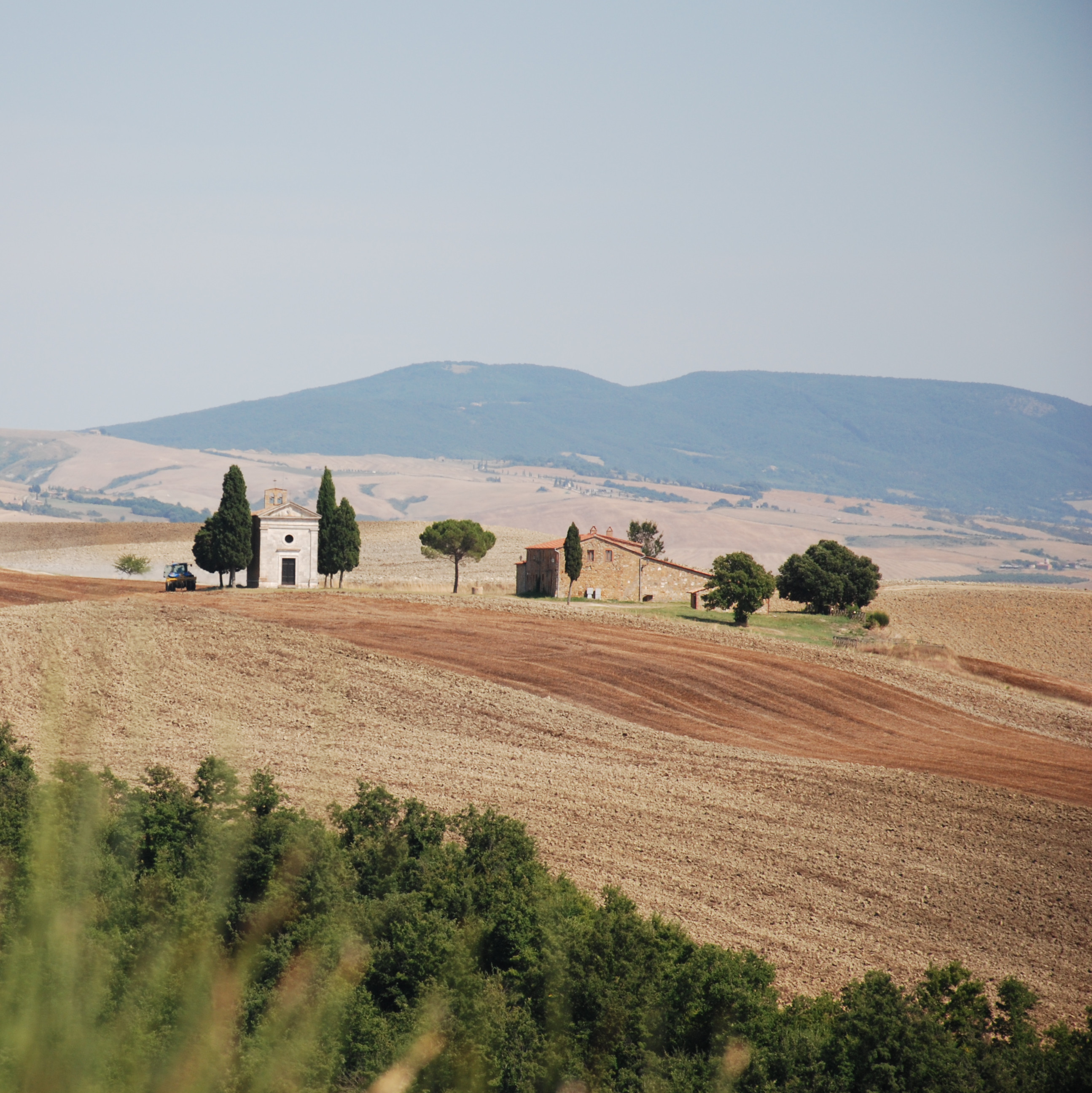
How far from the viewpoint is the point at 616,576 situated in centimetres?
7700

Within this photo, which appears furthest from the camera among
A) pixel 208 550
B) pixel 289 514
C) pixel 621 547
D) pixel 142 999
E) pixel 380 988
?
pixel 621 547

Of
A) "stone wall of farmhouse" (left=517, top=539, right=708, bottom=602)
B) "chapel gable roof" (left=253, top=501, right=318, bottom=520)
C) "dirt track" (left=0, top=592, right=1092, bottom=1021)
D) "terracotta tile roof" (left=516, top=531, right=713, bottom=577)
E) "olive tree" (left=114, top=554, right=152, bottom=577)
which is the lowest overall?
"dirt track" (left=0, top=592, right=1092, bottom=1021)

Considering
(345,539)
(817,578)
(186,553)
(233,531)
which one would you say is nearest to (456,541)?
(345,539)

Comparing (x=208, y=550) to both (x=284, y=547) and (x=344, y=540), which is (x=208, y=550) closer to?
(x=284, y=547)

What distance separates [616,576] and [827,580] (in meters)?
14.1

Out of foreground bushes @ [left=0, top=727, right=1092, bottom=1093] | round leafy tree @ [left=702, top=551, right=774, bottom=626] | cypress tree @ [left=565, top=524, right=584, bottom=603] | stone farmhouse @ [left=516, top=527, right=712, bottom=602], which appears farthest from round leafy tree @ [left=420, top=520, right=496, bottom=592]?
foreground bushes @ [left=0, top=727, right=1092, bottom=1093]

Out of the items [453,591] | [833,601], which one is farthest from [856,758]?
[453,591]

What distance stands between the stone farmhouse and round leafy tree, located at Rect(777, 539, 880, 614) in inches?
→ 232

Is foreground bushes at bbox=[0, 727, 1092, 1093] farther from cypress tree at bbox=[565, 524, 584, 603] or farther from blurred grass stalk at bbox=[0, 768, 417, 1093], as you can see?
A: cypress tree at bbox=[565, 524, 584, 603]

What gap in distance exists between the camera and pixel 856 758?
40.6 metres

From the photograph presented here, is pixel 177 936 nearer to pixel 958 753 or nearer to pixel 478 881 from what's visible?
pixel 478 881

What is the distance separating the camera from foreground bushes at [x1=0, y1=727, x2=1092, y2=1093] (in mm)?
16109

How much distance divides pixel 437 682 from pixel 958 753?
2025 cm

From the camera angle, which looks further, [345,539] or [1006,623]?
[1006,623]
